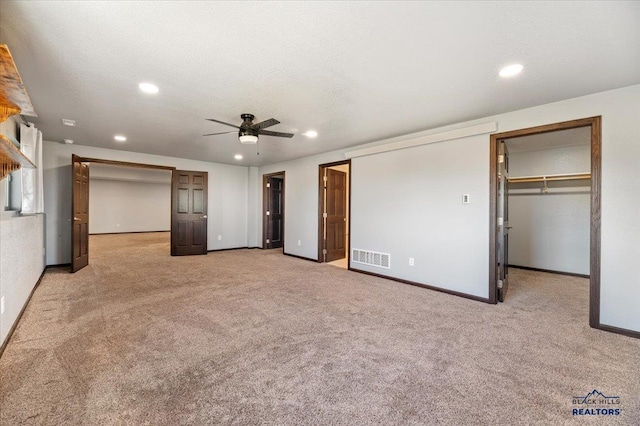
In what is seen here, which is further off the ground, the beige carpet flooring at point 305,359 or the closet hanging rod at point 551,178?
the closet hanging rod at point 551,178

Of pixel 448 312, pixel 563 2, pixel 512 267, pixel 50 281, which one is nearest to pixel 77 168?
pixel 50 281

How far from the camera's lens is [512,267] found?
5.91m

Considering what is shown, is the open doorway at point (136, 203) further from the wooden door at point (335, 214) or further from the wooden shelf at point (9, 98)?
the wooden shelf at point (9, 98)

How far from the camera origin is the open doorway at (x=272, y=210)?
316 inches

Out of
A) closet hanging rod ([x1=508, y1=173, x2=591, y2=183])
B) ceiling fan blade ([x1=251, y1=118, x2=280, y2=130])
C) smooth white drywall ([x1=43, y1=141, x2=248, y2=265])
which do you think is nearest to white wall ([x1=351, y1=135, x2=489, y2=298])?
ceiling fan blade ([x1=251, y1=118, x2=280, y2=130])

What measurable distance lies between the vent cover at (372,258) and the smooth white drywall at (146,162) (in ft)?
13.6

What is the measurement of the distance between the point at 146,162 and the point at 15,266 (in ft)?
13.8

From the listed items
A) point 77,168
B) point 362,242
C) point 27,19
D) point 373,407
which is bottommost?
point 373,407

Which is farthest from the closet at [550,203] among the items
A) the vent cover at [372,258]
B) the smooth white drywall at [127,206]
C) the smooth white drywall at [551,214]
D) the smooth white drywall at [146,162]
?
the smooth white drywall at [127,206]

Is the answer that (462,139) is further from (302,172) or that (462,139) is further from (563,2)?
(302,172)

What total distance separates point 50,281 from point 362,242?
5207 millimetres

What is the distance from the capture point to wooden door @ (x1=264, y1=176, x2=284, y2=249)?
8.07m

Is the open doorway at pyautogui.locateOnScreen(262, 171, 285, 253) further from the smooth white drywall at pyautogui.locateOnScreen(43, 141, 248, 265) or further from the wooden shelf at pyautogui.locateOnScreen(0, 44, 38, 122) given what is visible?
the wooden shelf at pyautogui.locateOnScreen(0, 44, 38, 122)

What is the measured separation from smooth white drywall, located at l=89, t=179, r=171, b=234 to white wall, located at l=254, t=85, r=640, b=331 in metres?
9.14
